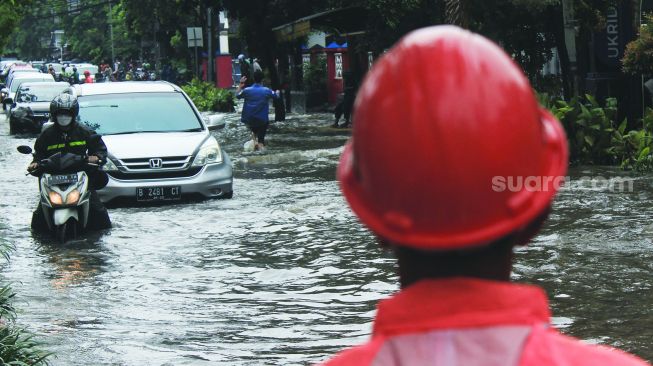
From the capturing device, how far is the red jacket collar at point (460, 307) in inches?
53.4

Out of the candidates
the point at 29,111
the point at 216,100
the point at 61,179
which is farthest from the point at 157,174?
the point at 216,100

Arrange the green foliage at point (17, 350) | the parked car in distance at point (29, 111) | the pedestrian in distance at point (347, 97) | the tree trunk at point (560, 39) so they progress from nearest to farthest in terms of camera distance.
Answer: the green foliage at point (17, 350)
the tree trunk at point (560, 39)
the pedestrian in distance at point (347, 97)
the parked car in distance at point (29, 111)

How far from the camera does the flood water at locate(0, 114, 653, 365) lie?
7.37 meters

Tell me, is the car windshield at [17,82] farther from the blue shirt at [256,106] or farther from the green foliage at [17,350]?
the green foliage at [17,350]

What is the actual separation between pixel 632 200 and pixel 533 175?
12.3 m

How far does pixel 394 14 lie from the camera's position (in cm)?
2531

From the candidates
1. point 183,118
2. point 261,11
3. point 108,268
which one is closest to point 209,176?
point 183,118

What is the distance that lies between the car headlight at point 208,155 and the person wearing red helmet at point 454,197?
43.9ft

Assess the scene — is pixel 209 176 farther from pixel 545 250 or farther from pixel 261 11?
pixel 261 11

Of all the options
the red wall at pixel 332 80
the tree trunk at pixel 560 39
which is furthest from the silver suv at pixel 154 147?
the red wall at pixel 332 80

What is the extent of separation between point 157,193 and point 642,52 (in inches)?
254

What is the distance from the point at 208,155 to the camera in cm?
1482

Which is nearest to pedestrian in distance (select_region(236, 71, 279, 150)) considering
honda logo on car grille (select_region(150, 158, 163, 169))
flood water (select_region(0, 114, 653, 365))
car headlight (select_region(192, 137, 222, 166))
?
flood water (select_region(0, 114, 653, 365))

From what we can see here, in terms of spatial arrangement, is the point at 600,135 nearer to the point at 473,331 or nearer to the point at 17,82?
the point at 473,331
